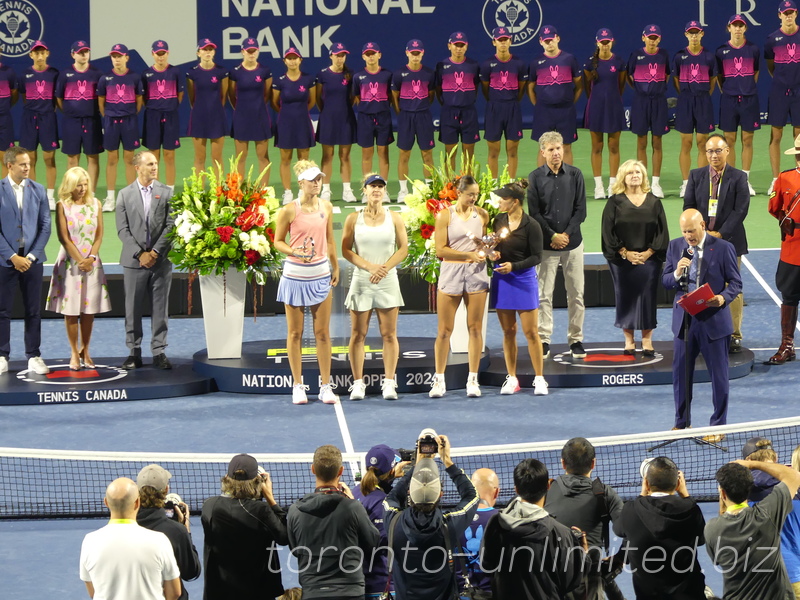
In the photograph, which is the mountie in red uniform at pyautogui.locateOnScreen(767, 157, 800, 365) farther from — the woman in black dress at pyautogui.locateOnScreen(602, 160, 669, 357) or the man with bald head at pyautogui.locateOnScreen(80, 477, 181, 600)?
the man with bald head at pyautogui.locateOnScreen(80, 477, 181, 600)

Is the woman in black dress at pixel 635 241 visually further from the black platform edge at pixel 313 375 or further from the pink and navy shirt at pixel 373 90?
the pink and navy shirt at pixel 373 90

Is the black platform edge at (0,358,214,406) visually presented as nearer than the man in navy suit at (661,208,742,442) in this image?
No

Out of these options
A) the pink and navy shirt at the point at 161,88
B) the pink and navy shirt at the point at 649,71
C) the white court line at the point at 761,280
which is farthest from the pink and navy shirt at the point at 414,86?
the white court line at the point at 761,280

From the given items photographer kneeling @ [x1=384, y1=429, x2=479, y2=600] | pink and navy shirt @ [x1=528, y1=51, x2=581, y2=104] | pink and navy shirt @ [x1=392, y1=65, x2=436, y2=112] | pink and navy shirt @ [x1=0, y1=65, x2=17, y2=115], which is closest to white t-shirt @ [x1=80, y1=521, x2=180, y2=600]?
photographer kneeling @ [x1=384, y1=429, x2=479, y2=600]

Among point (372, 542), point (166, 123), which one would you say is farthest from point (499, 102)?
point (372, 542)

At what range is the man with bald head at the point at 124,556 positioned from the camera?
21.0 feet

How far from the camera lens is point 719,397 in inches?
430

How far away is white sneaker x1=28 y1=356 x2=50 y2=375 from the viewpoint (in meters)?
13.1

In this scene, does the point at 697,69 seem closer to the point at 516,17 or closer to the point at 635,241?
the point at 516,17

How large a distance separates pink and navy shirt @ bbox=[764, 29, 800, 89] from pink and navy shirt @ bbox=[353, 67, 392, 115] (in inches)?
212

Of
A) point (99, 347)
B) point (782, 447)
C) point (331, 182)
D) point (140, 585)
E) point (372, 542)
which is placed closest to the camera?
point (140, 585)

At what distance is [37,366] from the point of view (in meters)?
13.1

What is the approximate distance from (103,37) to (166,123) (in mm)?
5534

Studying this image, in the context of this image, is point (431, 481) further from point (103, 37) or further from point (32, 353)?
point (103, 37)
